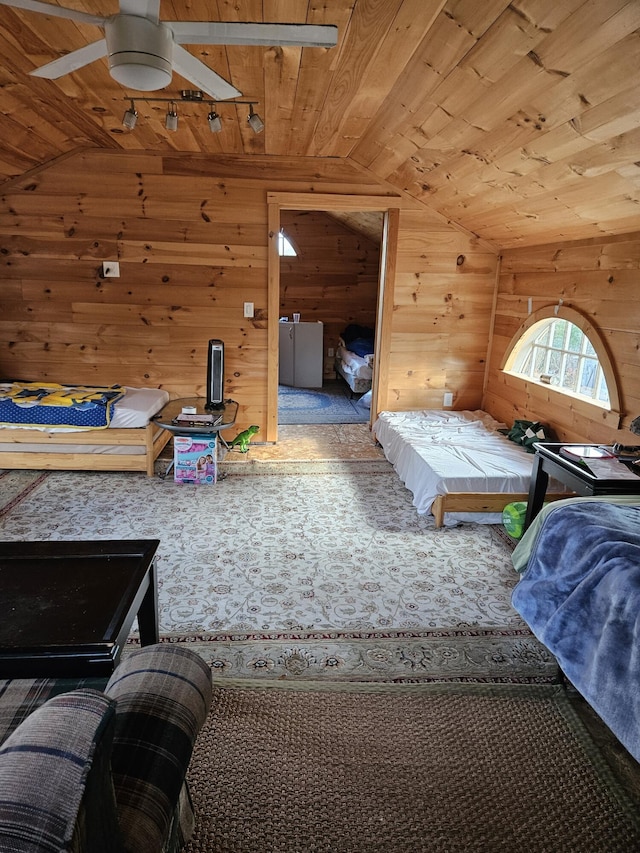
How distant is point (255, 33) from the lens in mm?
1563

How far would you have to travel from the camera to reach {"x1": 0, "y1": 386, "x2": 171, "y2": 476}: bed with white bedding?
378 centimetres

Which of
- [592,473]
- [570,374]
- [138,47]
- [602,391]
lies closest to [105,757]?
[138,47]

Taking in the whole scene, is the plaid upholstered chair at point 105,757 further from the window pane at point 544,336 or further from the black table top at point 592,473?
the window pane at point 544,336

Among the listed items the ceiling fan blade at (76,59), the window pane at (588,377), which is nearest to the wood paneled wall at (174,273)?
the window pane at (588,377)

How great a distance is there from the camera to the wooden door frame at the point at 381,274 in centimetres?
421

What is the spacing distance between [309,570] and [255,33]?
2.20 m

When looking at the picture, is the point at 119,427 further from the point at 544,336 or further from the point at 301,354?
the point at 301,354

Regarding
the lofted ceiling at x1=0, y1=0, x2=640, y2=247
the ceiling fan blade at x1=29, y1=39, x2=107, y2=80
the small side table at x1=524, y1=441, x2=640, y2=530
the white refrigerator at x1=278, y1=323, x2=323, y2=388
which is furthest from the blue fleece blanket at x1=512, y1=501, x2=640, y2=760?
the white refrigerator at x1=278, y1=323, x2=323, y2=388

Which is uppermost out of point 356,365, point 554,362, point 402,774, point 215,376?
point 554,362

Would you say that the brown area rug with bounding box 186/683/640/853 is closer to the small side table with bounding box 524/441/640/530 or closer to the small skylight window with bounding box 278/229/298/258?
the small side table with bounding box 524/441/640/530

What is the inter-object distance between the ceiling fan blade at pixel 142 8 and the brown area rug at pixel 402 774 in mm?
2109

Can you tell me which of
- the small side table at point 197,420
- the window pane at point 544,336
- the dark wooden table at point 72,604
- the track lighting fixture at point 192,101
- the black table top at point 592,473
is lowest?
the small side table at point 197,420

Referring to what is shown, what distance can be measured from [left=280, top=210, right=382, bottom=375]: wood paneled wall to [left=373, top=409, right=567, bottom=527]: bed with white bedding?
3.51 m

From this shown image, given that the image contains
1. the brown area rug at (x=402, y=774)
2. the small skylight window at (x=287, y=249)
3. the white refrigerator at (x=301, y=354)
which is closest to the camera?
the brown area rug at (x=402, y=774)
